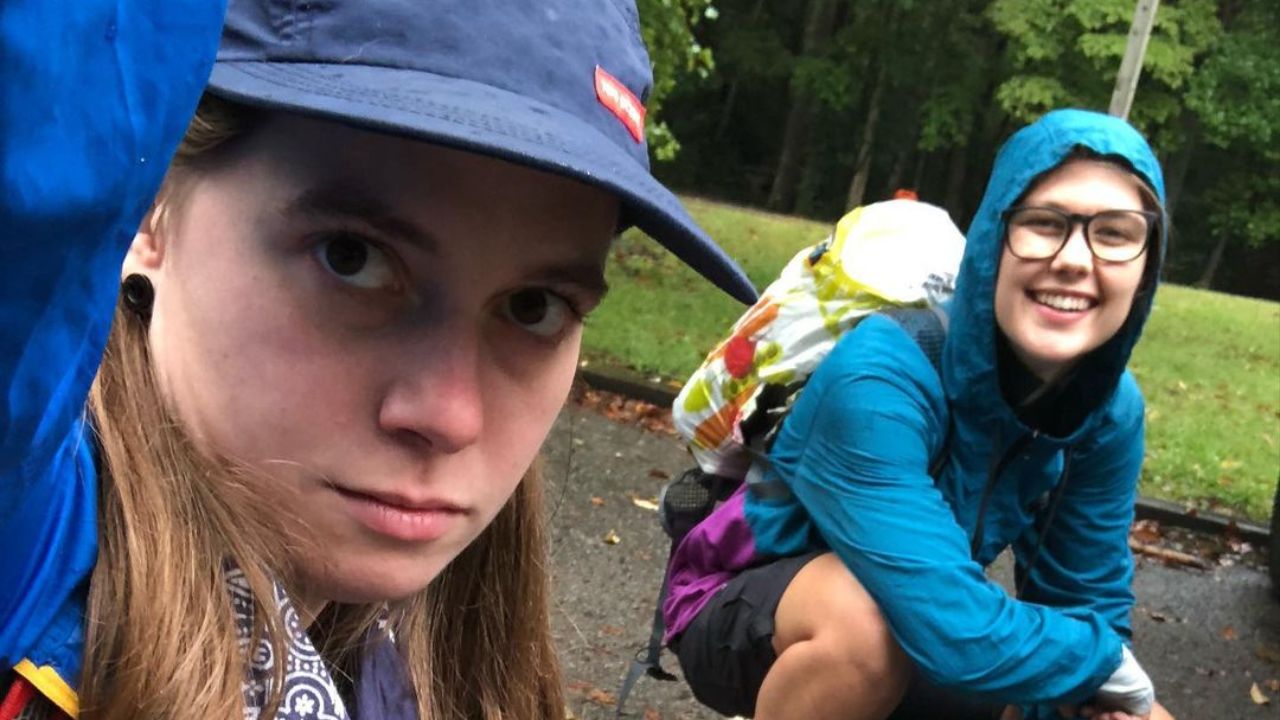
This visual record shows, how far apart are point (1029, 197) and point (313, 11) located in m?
1.92

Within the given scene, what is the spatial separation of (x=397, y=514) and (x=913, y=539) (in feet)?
5.01

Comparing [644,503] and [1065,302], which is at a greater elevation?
[1065,302]

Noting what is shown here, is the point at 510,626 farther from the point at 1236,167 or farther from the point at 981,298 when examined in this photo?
the point at 1236,167

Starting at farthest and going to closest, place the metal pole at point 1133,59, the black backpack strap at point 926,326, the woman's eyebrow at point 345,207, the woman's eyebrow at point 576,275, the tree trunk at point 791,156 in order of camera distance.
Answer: the tree trunk at point 791,156
the metal pole at point 1133,59
the black backpack strap at point 926,326
the woman's eyebrow at point 576,275
the woman's eyebrow at point 345,207

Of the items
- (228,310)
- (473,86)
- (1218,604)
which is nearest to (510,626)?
(228,310)

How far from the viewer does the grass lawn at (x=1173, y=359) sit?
639 cm

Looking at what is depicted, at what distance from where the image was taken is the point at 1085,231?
2.45m

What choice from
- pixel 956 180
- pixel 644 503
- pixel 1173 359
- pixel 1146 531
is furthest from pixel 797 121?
pixel 644 503

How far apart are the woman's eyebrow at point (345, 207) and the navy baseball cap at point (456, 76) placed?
3.9 inches

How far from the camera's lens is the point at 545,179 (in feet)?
3.31

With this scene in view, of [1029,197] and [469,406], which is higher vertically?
[469,406]

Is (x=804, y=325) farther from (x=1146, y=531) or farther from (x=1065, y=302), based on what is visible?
(x=1146, y=531)

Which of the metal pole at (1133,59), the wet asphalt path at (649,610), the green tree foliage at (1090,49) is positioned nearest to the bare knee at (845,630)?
the wet asphalt path at (649,610)

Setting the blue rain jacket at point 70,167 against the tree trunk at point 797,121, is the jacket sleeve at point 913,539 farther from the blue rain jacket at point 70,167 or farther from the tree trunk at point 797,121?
the tree trunk at point 797,121
